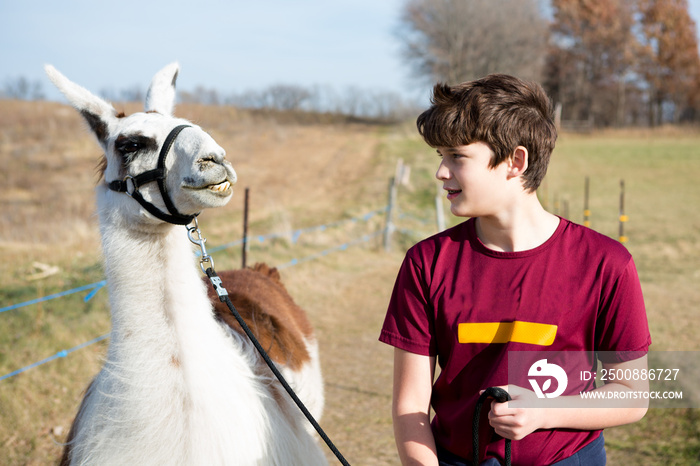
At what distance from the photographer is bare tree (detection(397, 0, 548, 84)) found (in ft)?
134

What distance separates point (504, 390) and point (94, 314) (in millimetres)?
5152

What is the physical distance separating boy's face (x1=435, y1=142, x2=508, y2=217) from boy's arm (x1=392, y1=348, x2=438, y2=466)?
18.4 inches

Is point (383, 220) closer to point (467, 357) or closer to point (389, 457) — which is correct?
point (389, 457)

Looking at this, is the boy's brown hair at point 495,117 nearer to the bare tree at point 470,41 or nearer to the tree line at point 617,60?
the bare tree at point 470,41

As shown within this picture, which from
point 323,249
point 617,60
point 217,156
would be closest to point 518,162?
point 217,156

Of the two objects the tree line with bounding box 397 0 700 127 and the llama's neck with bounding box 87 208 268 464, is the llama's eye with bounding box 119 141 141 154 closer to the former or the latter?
the llama's neck with bounding box 87 208 268 464

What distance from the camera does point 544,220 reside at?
5.75ft

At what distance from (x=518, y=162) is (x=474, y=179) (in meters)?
Result: 0.14

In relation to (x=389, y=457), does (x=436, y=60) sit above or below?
above

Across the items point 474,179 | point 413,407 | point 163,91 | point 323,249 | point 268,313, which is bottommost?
point 323,249

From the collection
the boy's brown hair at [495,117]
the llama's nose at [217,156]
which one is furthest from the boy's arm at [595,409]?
the llama's nose at [217,156]

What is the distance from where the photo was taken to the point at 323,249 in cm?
1026

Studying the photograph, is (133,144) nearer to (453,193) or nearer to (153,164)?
(153,164)

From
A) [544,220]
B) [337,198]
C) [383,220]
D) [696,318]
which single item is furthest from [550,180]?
[544,220]
